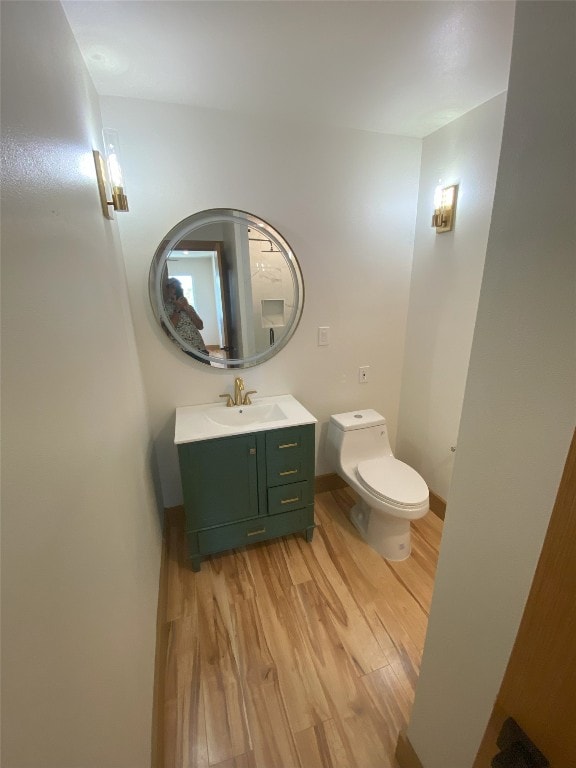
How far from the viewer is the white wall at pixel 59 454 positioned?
43 cm

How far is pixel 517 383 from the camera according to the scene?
0.57 m

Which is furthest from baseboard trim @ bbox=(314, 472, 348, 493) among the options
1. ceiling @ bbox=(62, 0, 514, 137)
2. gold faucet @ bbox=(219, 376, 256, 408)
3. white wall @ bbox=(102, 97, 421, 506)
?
ceiling @ bbox=(62, 0, 514, 137)

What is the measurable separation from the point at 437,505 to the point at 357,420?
30.8 inches

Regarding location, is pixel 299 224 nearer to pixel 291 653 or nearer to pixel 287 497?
pixel 287 497

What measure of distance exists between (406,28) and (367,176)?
814mm

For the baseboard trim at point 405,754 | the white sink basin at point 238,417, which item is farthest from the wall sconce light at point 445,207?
the baseboard trim at point 405,754

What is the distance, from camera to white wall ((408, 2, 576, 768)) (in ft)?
1.54

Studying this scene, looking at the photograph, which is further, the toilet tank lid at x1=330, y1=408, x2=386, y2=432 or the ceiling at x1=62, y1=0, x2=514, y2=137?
the toilet tank lid at x1=330, y1=408, x2=386, y2=432

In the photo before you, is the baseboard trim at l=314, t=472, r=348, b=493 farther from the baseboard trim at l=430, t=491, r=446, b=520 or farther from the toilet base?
the baseboard trim at l=430, t=491, r=446, b=520

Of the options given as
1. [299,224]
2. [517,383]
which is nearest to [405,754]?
[517,383]

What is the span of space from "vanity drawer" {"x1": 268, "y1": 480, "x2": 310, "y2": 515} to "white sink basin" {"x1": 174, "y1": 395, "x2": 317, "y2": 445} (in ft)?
1.20

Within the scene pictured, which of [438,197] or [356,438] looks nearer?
[438,197]

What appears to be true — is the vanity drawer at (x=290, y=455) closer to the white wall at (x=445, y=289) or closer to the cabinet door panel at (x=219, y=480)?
the cabinet door panel at (x=219, y=480)

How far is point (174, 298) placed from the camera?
5.50 feet
